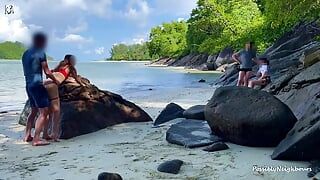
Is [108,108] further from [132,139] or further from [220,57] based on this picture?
[220,57]

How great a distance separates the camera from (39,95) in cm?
775

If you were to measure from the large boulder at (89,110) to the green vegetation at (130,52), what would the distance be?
474 ft

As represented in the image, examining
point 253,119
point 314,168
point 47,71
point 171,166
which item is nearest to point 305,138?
point 314,168

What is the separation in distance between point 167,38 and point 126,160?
4073 inches

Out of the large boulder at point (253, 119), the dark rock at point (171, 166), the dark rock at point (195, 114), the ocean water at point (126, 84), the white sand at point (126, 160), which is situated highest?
the large boulder at point (253, 119)

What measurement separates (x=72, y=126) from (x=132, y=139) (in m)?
1.34

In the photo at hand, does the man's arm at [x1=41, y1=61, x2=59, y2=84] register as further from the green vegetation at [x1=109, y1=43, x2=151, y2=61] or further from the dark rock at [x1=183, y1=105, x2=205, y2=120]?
the green vegetation at [x1=109, y1=43, x2=151, y2=61]

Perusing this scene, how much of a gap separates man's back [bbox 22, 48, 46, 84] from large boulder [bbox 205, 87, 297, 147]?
10.0ft

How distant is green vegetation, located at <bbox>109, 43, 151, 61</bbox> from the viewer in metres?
162

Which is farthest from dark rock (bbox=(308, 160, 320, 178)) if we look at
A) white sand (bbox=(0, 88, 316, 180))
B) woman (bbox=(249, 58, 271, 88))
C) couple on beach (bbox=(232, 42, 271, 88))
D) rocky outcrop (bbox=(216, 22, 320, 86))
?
rocky outcrop (bbox=(216, 22, 320, 86))

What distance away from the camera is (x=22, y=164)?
6410mm

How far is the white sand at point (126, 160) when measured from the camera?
5.47 meters

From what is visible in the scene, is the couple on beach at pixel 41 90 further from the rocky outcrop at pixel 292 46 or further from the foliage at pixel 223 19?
the foliage at pixel 223 19

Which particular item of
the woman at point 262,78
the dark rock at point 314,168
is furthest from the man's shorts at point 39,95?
the woman at point 262,78
